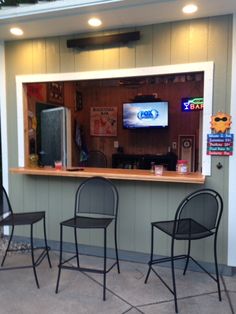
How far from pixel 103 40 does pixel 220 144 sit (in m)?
1.53

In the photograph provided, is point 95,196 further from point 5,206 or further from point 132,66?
point 132,66

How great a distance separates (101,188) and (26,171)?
2.98 ft

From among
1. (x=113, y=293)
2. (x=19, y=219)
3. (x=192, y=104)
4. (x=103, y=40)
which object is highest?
(x=103, y=40)

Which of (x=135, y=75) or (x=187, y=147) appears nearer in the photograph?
(x=135, y=75)

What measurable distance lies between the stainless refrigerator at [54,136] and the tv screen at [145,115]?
56.0 inches

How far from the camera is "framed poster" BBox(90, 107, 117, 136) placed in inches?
236

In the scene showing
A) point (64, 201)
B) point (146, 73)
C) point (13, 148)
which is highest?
point (146, 73)

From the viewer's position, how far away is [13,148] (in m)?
3.53

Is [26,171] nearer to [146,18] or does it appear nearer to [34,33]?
[34,33]

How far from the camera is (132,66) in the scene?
9.86 ft

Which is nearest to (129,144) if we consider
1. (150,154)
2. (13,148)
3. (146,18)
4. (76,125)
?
(150,154)

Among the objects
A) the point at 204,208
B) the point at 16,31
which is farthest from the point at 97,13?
the point at 204,208

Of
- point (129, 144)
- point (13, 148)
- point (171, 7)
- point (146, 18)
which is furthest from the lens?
point (129, 144)

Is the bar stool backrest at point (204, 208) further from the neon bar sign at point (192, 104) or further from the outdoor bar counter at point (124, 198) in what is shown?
the neon bar sign at point (192, 104)
